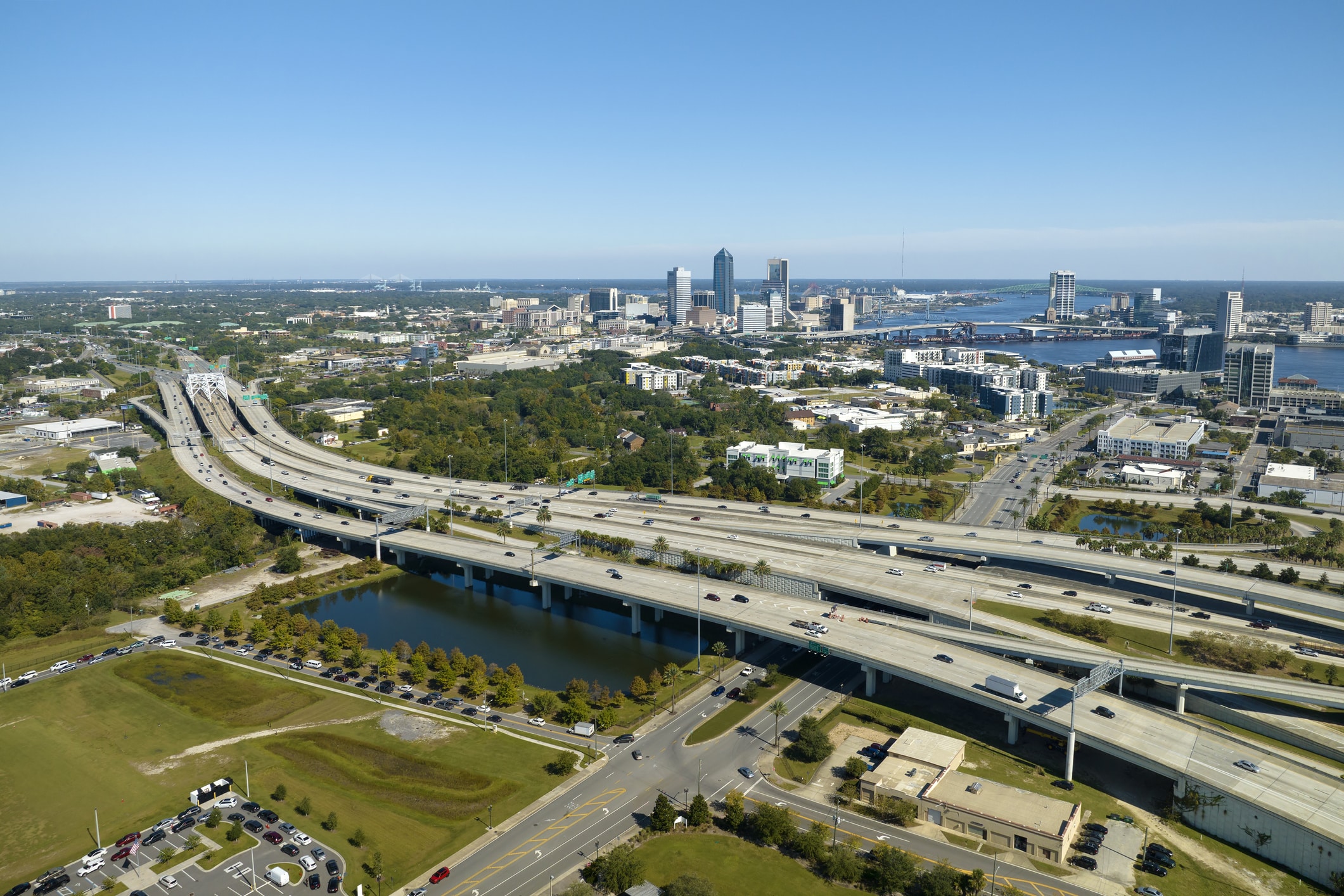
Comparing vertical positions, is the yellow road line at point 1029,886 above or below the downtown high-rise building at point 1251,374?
below

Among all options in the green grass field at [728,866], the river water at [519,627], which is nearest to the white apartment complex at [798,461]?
the river water at [519,627]

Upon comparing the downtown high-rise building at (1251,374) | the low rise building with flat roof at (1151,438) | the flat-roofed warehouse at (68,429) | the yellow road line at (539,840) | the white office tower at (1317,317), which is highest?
the white office tower at (1317,317)

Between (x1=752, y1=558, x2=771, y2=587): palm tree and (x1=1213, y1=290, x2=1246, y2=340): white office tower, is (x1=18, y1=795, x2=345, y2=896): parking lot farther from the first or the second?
(x1=1213, y1=290, x2=1246, y2=340): white office tower


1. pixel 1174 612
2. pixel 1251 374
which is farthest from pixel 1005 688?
pixel 1251 374

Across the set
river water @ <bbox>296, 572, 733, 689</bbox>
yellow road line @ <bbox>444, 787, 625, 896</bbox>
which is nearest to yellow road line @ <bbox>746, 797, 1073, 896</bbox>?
yellow road line @ <bbox>444, 787, 625, 896</bbox>

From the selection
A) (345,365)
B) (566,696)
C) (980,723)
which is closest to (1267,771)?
(980,723)

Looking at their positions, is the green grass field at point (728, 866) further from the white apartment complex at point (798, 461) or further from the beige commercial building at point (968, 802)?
the white apartment complex at point (798, 461)

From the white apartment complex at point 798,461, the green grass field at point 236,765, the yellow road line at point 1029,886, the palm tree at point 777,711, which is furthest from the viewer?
the white apartment complex at point 798,461
